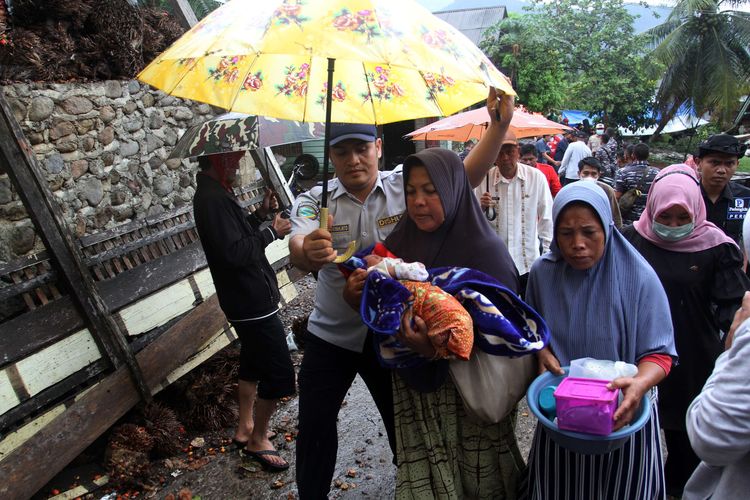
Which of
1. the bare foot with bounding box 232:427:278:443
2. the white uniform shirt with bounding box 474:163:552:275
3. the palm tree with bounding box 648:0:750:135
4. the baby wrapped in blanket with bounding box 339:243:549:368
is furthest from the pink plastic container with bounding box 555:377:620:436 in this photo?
the palm tree with bounding box 648:0:750:135

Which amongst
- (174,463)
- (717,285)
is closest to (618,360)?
(717,285)

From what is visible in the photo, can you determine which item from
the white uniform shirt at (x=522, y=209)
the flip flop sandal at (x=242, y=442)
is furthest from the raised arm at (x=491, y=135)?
the flip flop sandal at (x=242, y=442)

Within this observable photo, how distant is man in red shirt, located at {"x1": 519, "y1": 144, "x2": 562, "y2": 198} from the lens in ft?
20.8

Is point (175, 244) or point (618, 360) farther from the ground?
point (175, 244)

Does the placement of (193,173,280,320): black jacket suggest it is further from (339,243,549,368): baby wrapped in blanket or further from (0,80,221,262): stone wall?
(0,80,221,262): stone wall

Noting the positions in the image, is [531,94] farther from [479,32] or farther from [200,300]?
[200,300]

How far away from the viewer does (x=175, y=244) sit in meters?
4.74

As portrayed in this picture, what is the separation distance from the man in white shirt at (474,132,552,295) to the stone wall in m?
3.55

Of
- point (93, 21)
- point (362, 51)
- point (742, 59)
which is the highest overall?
point (93, 21)

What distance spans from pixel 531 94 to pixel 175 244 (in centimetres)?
1328

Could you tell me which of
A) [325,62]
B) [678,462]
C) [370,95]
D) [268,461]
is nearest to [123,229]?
[268,461]

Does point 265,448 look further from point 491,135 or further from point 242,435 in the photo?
point 491,135

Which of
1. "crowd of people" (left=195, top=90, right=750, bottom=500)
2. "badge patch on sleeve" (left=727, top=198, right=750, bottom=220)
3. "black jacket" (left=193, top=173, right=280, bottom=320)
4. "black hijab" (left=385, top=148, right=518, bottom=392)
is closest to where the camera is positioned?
"crowd of people" (left=195, top=90, right=750, bottom=500)

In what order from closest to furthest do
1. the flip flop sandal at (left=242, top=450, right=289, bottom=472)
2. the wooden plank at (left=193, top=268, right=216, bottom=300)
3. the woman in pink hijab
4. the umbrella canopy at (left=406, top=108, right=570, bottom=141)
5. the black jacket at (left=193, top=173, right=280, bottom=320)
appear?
1. the woman in pink hijab
2. the black jacket at (left=193, top=173, right=280, bottom=320)
3. the flip flop sandal at (left=242, top=450, right=289, bottom=472)
4. the wooden plank at (left=193, top=268, right=216, bottom=300)
5. the umbrella canopy at (left=406, top=108, right=570, bottom=141)
